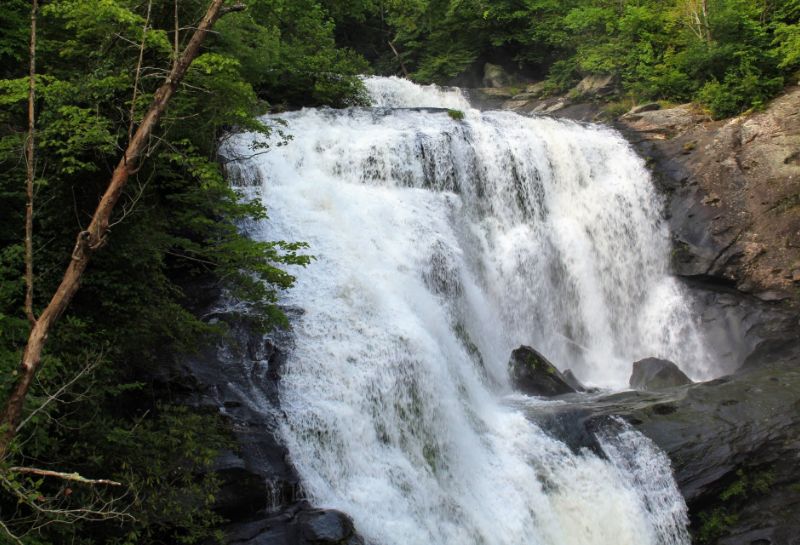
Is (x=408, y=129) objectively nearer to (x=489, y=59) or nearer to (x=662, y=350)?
(x=662, y=350)

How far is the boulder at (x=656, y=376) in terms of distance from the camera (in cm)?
1291

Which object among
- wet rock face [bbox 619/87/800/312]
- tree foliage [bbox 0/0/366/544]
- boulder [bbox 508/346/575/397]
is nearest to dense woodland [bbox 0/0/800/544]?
tree foliage [bbox 0/0/366/544]

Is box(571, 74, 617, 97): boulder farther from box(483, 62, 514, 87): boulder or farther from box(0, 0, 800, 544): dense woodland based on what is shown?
box(0, 0, 800, 544): dense woodland

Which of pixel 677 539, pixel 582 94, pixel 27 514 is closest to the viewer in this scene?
pixel 27 514

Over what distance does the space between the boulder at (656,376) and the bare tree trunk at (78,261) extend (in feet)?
35.8

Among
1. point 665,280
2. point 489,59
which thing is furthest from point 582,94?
point 665,280

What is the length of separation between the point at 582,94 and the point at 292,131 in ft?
41.1

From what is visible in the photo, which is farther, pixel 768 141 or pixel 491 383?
pixel 768 141

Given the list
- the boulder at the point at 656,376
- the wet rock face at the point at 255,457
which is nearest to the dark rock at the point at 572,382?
the boulder at the point at 656,376

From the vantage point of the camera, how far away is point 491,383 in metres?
12.1

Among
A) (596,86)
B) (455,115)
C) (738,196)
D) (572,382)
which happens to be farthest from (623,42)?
(572,382)

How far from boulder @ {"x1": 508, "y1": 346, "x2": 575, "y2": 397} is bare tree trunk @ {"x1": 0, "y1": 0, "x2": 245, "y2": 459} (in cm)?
882

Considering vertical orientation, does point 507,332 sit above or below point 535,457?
above

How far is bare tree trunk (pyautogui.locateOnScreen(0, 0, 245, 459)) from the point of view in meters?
4.46
